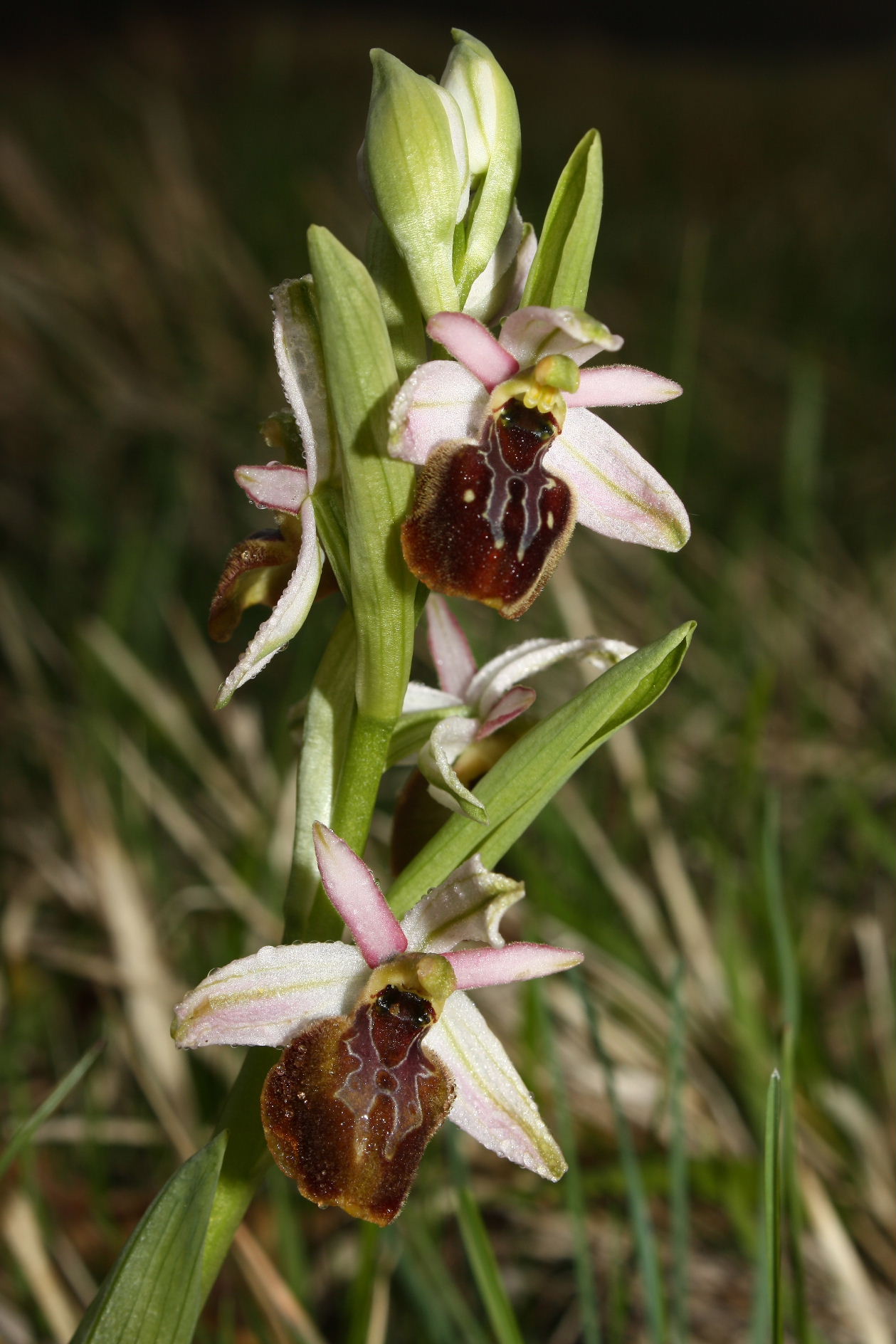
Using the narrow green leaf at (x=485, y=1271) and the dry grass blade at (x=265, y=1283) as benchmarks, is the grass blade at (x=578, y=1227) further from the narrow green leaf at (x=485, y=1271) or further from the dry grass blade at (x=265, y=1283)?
the dry grass blade at (x=265, y=1283)

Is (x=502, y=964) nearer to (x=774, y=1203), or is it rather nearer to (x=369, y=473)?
(x=774, y=1203)

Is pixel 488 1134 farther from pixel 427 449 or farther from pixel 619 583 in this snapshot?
pixel 619 583

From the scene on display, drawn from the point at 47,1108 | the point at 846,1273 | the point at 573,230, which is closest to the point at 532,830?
the point at 846,1273

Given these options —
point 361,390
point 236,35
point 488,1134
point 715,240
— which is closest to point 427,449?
point 361,390

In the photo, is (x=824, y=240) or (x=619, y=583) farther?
(x=824, y=240)

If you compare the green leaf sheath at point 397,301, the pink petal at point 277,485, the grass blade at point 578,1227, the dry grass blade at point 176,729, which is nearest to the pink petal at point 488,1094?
the grass blade at point 578,1227

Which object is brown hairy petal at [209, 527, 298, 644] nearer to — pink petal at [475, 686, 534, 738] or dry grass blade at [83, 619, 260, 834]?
pink petal at [475, 686, 534, 738]

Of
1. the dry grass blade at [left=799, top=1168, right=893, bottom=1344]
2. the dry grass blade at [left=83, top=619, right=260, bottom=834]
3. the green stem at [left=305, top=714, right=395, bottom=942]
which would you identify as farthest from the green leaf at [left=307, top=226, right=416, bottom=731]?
the dry grass blade at [left=83, top=619, right=260, bottom=834]
